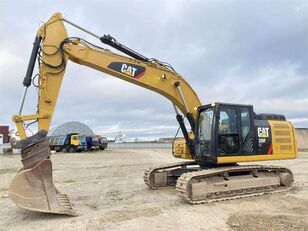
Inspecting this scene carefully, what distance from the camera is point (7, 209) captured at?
324 inches

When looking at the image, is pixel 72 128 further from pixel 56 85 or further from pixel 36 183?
pixel 36 183

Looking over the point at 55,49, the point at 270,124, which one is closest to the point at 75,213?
the point at 55,49

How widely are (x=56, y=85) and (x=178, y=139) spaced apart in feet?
14.0

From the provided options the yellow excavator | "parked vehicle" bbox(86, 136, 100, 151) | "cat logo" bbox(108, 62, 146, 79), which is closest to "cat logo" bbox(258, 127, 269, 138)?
the yellow excavator

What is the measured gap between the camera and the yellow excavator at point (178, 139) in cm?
733

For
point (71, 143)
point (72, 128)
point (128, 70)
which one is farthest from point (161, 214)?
point (72, 128)

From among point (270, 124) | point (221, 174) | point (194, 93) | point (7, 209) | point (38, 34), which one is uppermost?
point (38, 34)

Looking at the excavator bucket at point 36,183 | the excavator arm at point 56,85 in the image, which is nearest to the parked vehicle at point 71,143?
the excavator arm at point 56,85

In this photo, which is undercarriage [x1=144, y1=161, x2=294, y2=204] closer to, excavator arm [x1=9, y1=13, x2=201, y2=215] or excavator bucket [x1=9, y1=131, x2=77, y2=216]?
excavator arm [x1=9, y1=13, x2=201, y2=215]

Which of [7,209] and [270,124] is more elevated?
[270,124]

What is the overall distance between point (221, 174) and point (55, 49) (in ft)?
16.9

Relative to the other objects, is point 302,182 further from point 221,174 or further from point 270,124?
point 221,174

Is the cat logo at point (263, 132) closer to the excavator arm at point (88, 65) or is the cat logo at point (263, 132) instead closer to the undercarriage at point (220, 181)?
the undercarriage at point (220, 181)

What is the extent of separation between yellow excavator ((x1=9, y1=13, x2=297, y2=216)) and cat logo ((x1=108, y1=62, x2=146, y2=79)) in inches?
1.0
